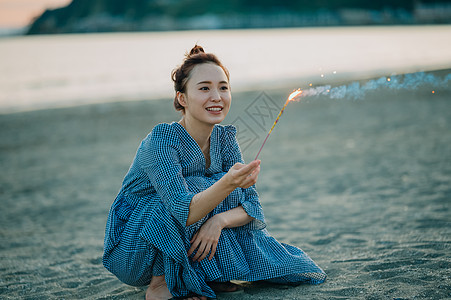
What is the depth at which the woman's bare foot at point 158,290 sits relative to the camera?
2648 mm

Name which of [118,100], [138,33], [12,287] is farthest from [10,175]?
[138,33]

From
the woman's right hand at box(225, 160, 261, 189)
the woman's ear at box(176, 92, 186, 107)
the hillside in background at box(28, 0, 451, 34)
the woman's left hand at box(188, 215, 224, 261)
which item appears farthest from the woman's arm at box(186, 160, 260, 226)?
the hillside in background at box(28, 0, 451, 34)

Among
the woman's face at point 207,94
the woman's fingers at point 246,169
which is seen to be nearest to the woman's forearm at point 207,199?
the woman's fingers at point 246,169

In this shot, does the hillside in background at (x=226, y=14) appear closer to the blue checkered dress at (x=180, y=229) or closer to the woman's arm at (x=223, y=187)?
the blue checkered dress at (x=180, y=229)

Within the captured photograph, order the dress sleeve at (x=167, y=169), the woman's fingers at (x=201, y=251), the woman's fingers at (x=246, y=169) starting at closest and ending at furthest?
the woman's fingers at (x=246, y=169)
the dress sleeve at (x=167, y=169)
the woman's fingers at (x=201, y=251)

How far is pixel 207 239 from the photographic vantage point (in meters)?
2.48

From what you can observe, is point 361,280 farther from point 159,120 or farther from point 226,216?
point 159,120

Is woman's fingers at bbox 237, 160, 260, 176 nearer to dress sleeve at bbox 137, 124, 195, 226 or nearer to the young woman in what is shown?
the young woman

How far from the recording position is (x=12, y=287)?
10.5 ft

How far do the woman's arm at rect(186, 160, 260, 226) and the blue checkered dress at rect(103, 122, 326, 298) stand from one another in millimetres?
49

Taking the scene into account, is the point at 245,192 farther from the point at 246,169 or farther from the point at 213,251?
the point at 246,169

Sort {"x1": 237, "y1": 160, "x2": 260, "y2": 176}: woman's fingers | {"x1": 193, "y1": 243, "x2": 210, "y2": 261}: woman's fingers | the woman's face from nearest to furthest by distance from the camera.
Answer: {"x1": 237, "y1": 160, "x2": 260, "y2": 176}: woman's fingers < {"x1": 193, "y1": 243, "x2": 210, "y2": 261}: woman's fingers < the woman's face

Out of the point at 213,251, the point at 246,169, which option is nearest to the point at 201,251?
the point at 213,251

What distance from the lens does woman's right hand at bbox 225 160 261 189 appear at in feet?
7.19
